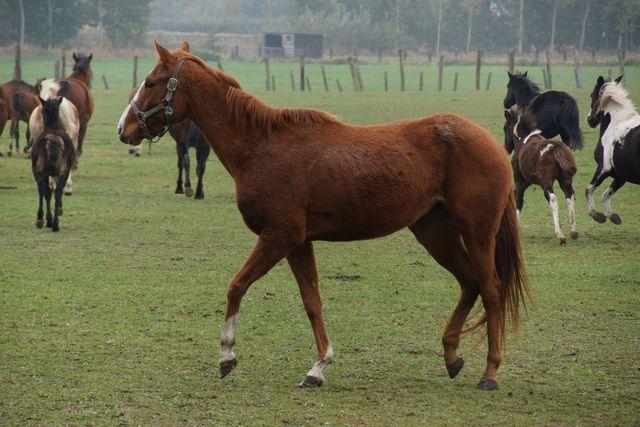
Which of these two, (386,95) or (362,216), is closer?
(362,216)

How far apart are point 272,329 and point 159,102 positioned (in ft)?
7.14

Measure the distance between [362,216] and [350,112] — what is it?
89.4ft

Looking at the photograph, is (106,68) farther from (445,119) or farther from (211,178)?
(445,119)

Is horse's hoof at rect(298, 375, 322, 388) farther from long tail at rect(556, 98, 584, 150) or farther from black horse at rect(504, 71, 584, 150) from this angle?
long tail at rect(556, 98, 584, 150)

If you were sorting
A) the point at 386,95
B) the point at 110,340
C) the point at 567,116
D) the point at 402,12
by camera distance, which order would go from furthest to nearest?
1. the point at 402,12
2. the point at 386,95
3. the point at 567,116
4. the point at 110,340

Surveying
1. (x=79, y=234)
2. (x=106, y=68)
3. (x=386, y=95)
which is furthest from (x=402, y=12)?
(x=79, y=234)

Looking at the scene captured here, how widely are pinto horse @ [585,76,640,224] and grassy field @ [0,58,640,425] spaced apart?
0.65 metres

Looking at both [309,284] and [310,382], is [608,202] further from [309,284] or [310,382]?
[310,382]

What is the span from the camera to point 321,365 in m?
6.31

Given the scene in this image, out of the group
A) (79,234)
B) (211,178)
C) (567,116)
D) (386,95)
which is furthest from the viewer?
(386,95)

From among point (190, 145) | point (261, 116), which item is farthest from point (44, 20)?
point (261, 116)

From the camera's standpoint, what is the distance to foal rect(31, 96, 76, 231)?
12.3m

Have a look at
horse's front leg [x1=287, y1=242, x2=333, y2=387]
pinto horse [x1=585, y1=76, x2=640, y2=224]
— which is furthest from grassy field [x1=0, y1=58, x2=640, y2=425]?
pinto horse [x1=585, y1=76, x2=640, y2=224]

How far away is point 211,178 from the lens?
60.6 feet
